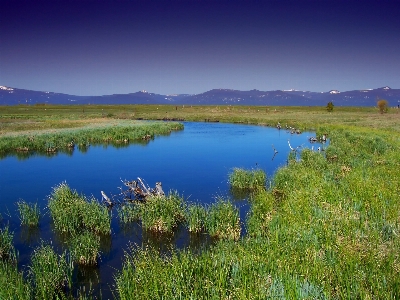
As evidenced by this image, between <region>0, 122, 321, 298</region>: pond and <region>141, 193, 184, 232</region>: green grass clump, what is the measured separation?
1.82ft

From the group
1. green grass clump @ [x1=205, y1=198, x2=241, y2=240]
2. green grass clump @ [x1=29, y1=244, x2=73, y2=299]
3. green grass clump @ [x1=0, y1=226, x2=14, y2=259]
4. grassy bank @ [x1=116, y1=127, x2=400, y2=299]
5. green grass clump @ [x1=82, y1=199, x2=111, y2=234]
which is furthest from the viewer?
green grass clump @ [x1=82, y1=199, x2=111, y2=234]

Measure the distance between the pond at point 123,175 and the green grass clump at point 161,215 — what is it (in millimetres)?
555

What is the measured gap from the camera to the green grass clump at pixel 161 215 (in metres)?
16.0

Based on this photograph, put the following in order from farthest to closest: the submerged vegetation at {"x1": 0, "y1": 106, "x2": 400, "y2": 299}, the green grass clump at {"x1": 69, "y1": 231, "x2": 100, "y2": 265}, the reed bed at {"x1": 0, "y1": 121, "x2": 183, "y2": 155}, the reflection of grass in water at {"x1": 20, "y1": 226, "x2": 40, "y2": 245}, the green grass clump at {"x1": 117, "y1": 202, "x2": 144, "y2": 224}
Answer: the reed bed at {"x1": 0, "y1": 121, "x2": 183, "y2": 155} → the green grass clump at {"x1": 117, "y1": 202, "x2": 144, "y2": 224} → the reflection of grass in water at {"x1": 20, "y1": 226, "x2": 40, "y2": 245} → the green grass clump at {"x1": 69, "y1": 231, "x2": 100, "y2": 265} → the submerged vegetation at {"x1": 0, "y1": 106, "x2": 400, "y2": 299}

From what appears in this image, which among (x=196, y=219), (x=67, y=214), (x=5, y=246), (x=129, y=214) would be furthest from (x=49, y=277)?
(x=129, y=214)

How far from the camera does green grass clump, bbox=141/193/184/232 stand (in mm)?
15961

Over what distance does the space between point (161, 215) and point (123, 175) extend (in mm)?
14575

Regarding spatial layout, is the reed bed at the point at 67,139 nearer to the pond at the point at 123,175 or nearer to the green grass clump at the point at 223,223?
the pond at the point at 123,175

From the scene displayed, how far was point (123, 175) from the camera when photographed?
29734 mm

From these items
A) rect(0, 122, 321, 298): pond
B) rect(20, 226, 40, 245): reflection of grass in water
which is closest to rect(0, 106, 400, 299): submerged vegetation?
rect(0, 122, 321, 298): pond

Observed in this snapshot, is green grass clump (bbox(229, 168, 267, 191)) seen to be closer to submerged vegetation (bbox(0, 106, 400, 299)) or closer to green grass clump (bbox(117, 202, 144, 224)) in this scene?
submerged vegetation (bbox(0, 106, 400, 299))

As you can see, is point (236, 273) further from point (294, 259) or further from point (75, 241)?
point (75, 241)

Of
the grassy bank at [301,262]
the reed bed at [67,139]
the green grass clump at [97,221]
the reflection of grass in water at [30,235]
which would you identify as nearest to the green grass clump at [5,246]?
the reflection of grass in water at [30,235]

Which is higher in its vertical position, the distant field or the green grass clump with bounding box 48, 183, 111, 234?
the distant field
